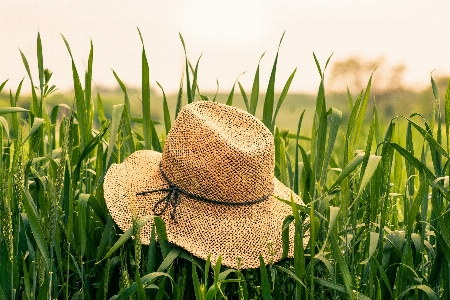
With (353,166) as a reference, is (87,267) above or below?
below

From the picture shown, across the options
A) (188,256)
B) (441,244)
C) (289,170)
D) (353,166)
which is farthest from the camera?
(289,170)

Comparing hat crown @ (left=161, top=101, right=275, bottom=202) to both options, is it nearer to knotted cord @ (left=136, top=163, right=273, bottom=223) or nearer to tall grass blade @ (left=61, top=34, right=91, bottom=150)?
knotted cord @ (left=136, top=163, right=273, bottom=223)

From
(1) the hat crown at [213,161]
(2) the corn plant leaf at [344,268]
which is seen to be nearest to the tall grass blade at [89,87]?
(1) the hat crown at [213,161]

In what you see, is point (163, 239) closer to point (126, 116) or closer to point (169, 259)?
point (169, 259)

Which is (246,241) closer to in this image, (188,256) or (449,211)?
(188,256)

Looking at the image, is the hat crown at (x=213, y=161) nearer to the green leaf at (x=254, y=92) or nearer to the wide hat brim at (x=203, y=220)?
the wide hat brim at (x=203, y=220)

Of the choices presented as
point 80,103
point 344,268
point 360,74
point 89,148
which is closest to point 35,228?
point 89,148

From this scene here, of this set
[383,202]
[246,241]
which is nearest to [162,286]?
[246,241]
